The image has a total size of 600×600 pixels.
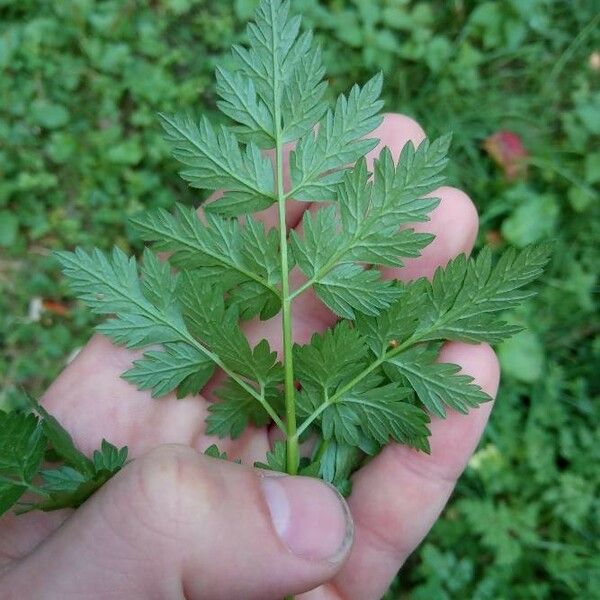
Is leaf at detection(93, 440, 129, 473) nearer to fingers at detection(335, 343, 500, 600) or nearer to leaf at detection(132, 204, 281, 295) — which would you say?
leaf at detection(132, 204, 281, 295)

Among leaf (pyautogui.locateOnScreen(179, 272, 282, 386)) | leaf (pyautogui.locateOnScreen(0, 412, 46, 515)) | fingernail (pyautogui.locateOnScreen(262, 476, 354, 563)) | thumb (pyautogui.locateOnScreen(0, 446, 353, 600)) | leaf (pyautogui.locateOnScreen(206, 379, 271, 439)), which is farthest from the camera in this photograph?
leaf (pyautogui.locateOnScreen(206, 379, 271, 439))

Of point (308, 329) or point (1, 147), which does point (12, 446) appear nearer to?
point (308, 329)

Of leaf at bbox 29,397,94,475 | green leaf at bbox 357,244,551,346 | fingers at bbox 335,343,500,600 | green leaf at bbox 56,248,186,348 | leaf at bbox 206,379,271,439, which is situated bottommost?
fingers at bbox 335,343,500,600

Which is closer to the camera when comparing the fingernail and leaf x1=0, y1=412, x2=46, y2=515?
the fingernail

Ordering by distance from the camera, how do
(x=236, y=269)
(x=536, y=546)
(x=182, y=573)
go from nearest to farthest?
(x=182, y=573)
(x=236, y=269)
(x=536, y=546)

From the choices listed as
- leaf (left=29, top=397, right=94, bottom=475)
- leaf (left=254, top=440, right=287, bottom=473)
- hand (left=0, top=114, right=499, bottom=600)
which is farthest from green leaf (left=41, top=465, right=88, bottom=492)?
leaf (left=254, top=440, right=287, bottom=473)

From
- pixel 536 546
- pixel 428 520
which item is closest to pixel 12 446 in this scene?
pixel 428 520

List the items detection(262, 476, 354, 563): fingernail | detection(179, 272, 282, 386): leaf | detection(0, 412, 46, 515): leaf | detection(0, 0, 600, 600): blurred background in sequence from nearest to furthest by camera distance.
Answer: detection(262, 476, 354, 563): fingernail < detection(0, 412, 46, 515): leaf < detection(179, 272, 282, 386): leaf < detection(0, 0, 600, 600): blurred background

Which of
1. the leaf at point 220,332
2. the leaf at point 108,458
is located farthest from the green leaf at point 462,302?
the leaf at point 108,458
